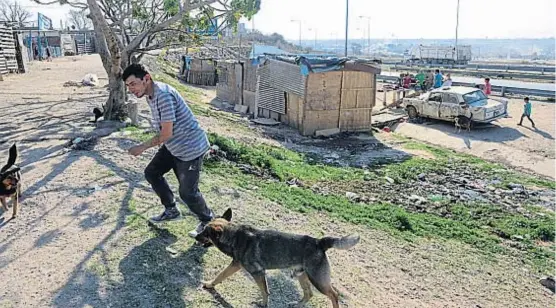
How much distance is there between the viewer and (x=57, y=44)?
128 feet

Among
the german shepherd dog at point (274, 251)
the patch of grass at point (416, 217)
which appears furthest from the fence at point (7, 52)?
the german shepherd dog at point (274, 251)

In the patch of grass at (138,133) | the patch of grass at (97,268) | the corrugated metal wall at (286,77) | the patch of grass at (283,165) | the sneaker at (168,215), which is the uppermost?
the corrugated metal wall at (286,77)

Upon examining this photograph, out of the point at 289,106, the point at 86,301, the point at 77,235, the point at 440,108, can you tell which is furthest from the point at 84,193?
the point at 440,108

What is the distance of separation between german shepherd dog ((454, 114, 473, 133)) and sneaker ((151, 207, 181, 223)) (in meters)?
14.2

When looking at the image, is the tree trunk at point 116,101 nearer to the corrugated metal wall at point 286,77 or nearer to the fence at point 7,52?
the corrugated metal wall at point 286,77

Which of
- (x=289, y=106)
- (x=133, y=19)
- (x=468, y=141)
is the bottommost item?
(x=468, y=141)

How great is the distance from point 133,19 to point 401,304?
1019 cm

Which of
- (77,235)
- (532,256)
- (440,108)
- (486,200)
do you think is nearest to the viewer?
(77,235)

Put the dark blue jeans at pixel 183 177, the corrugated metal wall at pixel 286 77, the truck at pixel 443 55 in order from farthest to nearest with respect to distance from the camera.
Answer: the truck at pixel 443 55
the corrugated metal wall at pixel 286 77
the dark blue jeans at pixel 183 177

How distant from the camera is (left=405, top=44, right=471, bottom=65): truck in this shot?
152 ft

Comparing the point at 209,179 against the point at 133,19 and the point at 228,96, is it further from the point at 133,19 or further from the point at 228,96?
the point at 228,96

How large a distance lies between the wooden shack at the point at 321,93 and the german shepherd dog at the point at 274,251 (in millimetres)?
10688

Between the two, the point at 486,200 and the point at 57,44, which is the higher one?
the point at 57,44

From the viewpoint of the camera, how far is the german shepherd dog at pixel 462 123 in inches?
666
